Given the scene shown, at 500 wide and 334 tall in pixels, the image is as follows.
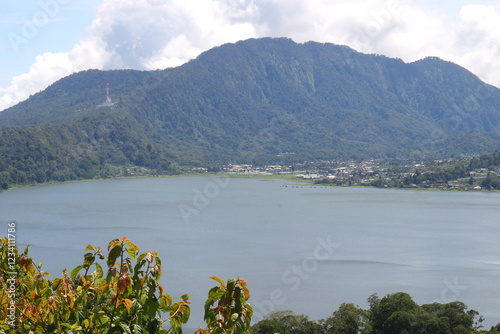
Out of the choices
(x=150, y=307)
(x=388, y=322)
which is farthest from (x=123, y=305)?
(x=388, y=322)

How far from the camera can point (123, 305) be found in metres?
2.73

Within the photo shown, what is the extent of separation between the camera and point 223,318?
273 centimetres

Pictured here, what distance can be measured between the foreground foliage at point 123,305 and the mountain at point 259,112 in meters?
69.8

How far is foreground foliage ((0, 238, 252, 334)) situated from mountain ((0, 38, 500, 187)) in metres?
69.8

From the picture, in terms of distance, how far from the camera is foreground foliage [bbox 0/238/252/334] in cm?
264

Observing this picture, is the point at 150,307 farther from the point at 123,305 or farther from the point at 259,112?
the point at 259,112

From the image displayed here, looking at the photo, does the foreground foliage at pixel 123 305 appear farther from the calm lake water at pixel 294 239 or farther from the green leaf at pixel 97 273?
the calm lake water at pixel 294 239

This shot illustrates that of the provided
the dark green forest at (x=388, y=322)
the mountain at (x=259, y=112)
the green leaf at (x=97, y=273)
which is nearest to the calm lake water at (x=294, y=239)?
the dark green forest at (x=388, y=322)

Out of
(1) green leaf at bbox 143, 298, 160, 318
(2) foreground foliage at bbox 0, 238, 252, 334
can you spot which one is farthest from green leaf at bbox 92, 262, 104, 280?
(1) green leaf at bbox 143, 298, 160, 318

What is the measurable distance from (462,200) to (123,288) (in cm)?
5032

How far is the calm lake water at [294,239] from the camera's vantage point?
20.6 meters

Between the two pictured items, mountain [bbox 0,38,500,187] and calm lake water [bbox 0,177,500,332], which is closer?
calm lake water [bbox 0,177,500,332]

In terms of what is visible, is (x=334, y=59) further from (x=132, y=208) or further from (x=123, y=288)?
(x=123, y=288)

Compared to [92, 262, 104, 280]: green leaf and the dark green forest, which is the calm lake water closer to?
the dark green forest
